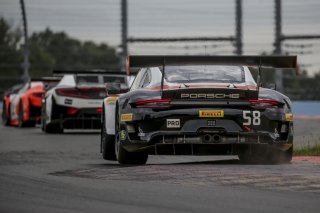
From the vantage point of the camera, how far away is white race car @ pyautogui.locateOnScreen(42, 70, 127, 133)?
21156 mm

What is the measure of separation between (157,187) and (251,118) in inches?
103

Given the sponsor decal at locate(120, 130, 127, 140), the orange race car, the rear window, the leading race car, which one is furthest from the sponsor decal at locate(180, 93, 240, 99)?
the orange race car

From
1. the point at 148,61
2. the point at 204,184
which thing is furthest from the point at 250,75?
the point at 204,184

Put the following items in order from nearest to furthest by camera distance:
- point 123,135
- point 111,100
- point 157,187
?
point 157,187 < point 123,135 < point 111,100

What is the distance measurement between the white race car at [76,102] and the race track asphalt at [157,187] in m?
7.72

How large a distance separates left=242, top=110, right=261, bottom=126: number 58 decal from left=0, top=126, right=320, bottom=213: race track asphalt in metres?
0.44

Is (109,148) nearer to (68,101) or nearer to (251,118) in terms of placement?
(251,118)

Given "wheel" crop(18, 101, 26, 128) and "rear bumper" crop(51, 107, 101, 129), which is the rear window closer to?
"rear bumper" crop(51, 107, 101, 129)

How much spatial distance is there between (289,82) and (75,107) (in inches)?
373

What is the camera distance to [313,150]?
1427cm

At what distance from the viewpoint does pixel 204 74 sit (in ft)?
40.6

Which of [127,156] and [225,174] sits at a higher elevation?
[225,174]

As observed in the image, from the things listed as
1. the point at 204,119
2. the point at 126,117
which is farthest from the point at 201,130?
the point at 126,117

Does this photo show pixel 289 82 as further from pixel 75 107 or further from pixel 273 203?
pixel 273 203
